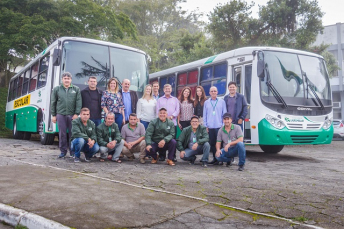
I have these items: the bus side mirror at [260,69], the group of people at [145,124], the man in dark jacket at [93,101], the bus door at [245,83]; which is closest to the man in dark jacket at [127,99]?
the group of people at [145,124]

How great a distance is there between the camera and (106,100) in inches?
316

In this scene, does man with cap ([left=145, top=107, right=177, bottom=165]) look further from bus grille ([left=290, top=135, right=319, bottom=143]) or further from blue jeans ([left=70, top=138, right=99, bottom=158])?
bus grille ([left=290, top=135, right=319, bottom=143])

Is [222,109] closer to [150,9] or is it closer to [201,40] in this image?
[201,40]

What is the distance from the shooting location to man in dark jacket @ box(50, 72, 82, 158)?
7848mm

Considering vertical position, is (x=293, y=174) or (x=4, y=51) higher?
(x=4, y=51)

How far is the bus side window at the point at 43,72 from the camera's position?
11.1 metres

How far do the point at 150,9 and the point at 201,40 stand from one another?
38.6 feet

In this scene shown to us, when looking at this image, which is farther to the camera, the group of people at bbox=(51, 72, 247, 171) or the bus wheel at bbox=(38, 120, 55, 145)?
the bus wheel at bbox=(38, 120, 55, 145)

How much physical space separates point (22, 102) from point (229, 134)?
33.0ft

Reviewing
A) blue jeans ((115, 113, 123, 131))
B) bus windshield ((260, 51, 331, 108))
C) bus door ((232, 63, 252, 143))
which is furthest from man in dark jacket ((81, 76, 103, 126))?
bus windshield ((260, 51, 331, 108))

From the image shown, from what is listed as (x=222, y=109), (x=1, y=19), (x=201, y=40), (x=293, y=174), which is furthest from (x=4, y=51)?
(x=293, y=174)

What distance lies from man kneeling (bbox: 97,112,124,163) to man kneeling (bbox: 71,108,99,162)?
128 millimetres

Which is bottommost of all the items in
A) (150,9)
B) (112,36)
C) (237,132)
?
(237,132)

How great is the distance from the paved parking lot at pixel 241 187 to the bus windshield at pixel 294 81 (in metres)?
2.23
